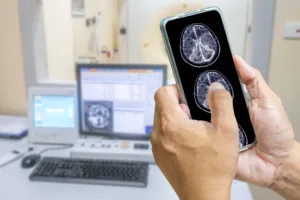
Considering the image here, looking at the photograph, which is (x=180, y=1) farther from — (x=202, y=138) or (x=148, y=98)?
(x=202, y=138)

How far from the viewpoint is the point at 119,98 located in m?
1.23

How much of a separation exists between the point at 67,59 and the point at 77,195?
1915 millimetres

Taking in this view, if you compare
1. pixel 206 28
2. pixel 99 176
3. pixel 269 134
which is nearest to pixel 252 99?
pixel 269 134

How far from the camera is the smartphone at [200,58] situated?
557 mm

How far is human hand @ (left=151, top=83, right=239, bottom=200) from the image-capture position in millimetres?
429

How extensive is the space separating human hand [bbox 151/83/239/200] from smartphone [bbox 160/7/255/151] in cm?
8

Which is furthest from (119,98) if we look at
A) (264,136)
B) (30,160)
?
(264,136)

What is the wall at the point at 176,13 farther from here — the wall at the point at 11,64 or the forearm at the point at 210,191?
the forearm at the point at 210,191

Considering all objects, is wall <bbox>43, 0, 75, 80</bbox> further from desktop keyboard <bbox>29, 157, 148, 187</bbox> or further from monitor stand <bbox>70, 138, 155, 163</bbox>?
desktop keyboard <bbox>29, 157, 148, 187</bbox>

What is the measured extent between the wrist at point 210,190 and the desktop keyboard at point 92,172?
56cm

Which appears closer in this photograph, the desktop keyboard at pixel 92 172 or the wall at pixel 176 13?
the desktop keyboard at pixel 92 172

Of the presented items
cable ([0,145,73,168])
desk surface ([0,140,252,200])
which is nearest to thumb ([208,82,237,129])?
desk surface ([0,140,252,200])

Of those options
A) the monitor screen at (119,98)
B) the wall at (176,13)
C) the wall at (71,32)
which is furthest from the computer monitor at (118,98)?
the wall at (71,32)

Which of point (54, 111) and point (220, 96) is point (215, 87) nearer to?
point (220, 96)
